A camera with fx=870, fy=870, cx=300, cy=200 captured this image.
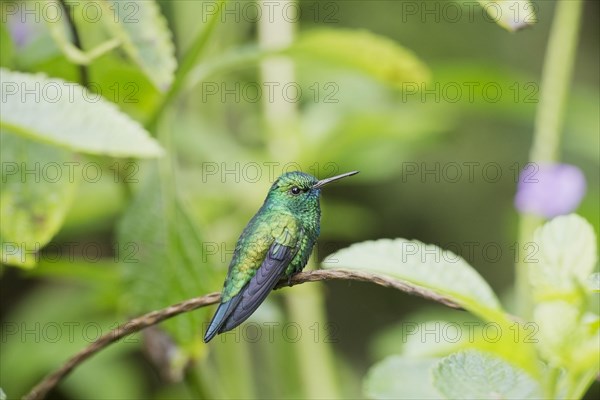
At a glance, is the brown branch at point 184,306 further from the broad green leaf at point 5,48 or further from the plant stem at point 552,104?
the plant stem at point 552,104

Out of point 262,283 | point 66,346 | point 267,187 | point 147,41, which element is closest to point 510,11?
point 262,283

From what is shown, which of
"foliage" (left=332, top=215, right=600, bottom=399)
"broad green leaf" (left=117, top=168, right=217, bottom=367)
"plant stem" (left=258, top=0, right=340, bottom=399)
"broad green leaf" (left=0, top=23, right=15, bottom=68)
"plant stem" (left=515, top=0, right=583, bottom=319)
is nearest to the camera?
"foliage" (left=332, top=215, right=600, bottom=399)

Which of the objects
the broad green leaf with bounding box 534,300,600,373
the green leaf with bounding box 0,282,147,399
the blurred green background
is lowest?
the green leaf with bounding box 0,282,147,399

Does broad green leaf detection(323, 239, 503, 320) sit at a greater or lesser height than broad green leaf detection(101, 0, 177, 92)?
lesser

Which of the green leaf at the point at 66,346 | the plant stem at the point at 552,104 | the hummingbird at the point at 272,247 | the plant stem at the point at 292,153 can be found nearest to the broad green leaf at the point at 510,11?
the hummingbird at the point at 272,247

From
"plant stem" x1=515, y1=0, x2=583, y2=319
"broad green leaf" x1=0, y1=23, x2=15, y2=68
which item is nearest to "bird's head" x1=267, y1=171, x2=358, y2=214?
"broad green leaf" x1=0, y1=23, x2=15, y2=68

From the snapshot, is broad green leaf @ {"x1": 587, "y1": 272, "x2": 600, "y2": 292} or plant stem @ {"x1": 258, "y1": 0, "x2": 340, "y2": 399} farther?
plant stem @ {"x1": 258, "y1": 0, "x2": 340, "y2": 399}

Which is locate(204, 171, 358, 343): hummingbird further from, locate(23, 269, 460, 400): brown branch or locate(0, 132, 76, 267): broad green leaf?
locate(0, 132, 76, 267): broad green leaf
